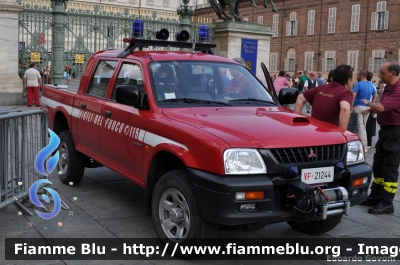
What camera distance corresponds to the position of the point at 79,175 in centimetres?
675

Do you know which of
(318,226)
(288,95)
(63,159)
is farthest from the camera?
(63,159)

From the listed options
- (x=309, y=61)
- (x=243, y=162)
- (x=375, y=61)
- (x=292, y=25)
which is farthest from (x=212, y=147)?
(x=292, y=25)

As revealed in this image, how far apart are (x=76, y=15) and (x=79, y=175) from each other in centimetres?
1225

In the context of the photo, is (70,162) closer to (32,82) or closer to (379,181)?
(379,181)

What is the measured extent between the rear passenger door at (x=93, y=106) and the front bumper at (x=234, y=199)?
2.24 meters

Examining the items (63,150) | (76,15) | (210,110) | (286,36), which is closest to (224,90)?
(210,110)

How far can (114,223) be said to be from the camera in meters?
5.31

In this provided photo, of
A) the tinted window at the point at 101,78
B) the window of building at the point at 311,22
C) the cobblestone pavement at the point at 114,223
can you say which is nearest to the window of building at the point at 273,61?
the window of building at the point at 311,22

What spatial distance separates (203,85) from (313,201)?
6.44ft

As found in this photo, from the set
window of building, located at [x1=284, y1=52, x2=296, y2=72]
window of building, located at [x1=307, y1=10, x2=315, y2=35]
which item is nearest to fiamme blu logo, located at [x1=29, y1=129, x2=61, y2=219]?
window of building, located at [x1=307, y1=10, x2=315, y2=35]

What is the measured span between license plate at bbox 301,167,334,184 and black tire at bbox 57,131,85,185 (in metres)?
3.58

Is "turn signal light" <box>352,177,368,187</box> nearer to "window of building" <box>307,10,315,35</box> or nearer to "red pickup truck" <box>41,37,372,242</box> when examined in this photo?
"red pickup truck" <box>41,37,372,242</box>

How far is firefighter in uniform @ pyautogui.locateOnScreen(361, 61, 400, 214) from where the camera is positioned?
5.95 meters

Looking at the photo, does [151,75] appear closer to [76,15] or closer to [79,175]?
[79,175]
